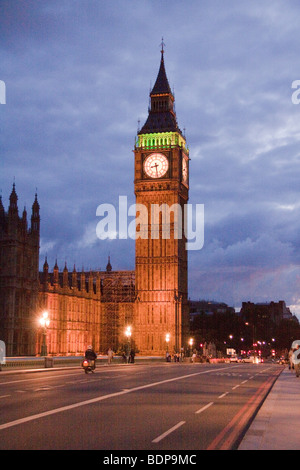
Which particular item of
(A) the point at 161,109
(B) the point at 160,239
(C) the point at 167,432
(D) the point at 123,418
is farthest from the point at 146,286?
(C) the point at 167,432

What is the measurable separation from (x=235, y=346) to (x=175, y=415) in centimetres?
12233

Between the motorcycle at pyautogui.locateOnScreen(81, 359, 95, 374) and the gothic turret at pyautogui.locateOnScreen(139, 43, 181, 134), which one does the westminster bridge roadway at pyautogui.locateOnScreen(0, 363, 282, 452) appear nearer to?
the motorcycle at pyautogui.locateOnScreen(81, 359, 95, 374)

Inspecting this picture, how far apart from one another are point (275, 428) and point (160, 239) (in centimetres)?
9369

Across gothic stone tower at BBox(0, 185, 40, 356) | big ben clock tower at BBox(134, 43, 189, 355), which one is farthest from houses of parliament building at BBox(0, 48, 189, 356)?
gothic stone tower at BBox(0, 185, 40, 356)

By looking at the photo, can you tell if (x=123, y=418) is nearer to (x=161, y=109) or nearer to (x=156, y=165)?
(x=156, y=165)

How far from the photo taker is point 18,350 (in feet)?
236

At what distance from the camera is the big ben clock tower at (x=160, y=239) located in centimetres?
10344

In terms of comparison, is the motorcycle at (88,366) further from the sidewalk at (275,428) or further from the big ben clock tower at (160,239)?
the big ben clock tower at (160,239)

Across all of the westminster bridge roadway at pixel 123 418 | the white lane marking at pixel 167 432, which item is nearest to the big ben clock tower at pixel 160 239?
the westminster bridge roadway at pixel 123 418

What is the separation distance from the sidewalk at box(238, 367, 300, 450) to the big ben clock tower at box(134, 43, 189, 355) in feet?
275

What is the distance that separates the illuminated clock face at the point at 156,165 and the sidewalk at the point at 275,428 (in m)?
90.3

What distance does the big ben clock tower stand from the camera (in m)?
103
